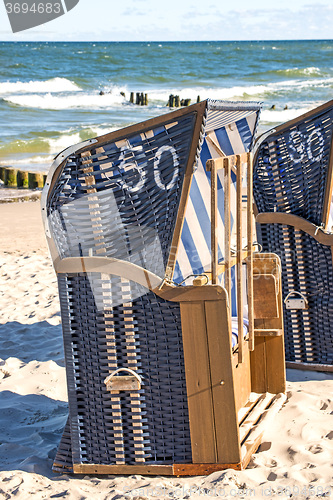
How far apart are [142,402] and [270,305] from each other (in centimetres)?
107

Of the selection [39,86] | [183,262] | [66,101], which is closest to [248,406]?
[183,262]

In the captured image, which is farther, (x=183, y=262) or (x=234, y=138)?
(x=234, y=138)

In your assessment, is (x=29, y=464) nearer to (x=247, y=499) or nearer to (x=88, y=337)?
(x=88, y=337)

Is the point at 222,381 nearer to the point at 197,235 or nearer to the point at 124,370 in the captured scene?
the point at 124,370

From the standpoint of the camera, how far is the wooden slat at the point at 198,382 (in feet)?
9.09

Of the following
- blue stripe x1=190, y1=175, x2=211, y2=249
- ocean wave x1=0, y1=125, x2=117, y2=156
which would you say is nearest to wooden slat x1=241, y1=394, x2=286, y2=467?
blue stripe x1=190, y1=175, x2=211, y2=249

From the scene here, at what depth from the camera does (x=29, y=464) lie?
3.13 metres

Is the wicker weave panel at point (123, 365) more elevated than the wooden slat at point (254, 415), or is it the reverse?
the wicker weave panel at point (123, 365)

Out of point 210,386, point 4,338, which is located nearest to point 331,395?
point 210,386

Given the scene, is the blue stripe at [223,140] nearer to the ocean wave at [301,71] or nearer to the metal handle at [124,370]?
the metal handle at [124,370]

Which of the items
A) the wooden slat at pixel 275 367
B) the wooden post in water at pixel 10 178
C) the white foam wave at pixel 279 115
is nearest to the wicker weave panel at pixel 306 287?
the wooden slat at pixel 275 367

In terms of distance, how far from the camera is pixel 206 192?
12.8 feet

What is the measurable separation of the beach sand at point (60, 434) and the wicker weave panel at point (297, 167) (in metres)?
1.10

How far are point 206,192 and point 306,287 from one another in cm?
96
